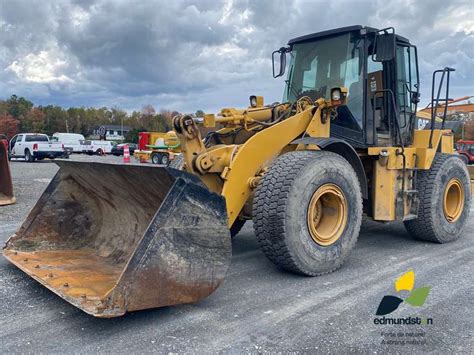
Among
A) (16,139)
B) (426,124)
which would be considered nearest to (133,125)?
(16,139)

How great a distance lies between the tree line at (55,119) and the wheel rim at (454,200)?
179 feet

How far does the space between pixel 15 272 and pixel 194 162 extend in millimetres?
2025

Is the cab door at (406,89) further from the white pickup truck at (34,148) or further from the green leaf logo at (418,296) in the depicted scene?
the white pickup truck at (34,148)

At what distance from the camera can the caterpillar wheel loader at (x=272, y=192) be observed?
3.29 meters

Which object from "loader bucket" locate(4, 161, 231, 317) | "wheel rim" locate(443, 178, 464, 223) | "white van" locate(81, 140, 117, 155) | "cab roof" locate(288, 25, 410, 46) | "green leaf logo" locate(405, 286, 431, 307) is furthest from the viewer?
"white van" locate(81, 140, 117, 155)

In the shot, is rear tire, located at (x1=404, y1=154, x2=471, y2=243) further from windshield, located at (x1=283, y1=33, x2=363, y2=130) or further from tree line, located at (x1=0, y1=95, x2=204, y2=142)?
tree line, located at (x1=0, y1=95, x2=204, y2=142)

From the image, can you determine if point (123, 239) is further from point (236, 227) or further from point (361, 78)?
point (361, 78)

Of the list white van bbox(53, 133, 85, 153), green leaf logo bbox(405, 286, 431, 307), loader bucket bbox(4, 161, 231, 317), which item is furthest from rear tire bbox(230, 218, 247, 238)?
white van bbox(53, 133, 85, 153)

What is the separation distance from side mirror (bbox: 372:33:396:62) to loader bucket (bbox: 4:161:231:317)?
2.77m

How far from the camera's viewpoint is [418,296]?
396cm

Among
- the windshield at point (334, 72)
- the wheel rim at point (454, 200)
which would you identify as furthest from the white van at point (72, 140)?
the wheel rim at point (454, 200)

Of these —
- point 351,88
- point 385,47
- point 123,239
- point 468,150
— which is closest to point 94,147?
point 468,150

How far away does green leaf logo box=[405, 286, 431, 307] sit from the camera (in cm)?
377

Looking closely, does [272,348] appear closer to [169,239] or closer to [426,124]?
[169,239]
